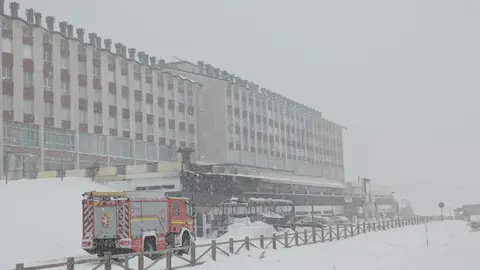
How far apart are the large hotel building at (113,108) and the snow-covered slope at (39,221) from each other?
53.8ft

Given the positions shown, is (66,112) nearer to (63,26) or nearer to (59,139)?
(59,139)

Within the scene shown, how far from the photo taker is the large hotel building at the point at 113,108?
61188mm

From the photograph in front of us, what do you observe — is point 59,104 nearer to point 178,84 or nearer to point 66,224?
point 178,84

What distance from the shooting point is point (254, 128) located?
104 m

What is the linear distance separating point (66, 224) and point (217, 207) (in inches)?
685

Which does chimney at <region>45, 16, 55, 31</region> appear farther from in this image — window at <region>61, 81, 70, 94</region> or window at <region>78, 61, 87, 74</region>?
window at <region>61, 81, 70, 94</region>

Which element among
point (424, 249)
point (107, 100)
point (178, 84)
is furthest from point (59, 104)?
point (424, 249)

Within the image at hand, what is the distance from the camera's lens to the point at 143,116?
3132 inches

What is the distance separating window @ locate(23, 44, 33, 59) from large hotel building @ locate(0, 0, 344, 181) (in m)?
0.10

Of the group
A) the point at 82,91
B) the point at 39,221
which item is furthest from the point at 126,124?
the point at 39,221

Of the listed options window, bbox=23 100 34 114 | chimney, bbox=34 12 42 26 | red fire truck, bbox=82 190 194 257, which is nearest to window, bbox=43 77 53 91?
window, bbox=23 100 34 114

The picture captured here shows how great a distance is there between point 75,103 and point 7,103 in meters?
9.48

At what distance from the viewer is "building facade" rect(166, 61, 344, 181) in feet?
307

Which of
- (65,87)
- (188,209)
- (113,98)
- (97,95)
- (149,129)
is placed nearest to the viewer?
(188,209)
